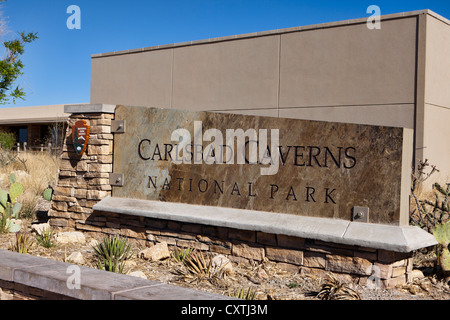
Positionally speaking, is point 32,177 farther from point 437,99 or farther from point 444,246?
point 437,99

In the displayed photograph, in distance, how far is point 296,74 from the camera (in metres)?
15.3

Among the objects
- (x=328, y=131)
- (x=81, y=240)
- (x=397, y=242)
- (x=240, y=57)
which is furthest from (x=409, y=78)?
(x=81, y=240)

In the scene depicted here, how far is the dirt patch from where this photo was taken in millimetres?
5328

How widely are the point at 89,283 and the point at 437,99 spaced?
40.7 feet

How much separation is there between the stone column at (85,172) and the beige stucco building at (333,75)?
841 cm

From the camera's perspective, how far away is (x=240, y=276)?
601cm

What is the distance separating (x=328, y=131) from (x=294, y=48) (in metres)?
9.86

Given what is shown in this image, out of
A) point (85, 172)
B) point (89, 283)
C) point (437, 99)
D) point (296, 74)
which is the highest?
point (296, 74)

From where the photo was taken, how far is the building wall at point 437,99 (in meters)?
13.2

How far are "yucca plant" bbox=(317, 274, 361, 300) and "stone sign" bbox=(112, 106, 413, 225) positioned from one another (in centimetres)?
112

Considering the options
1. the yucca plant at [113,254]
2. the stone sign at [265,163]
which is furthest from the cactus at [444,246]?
the yucca plant at [113,254]

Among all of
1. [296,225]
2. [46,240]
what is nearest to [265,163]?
[296,225]

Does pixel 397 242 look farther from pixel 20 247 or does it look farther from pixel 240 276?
pixel 20 247
